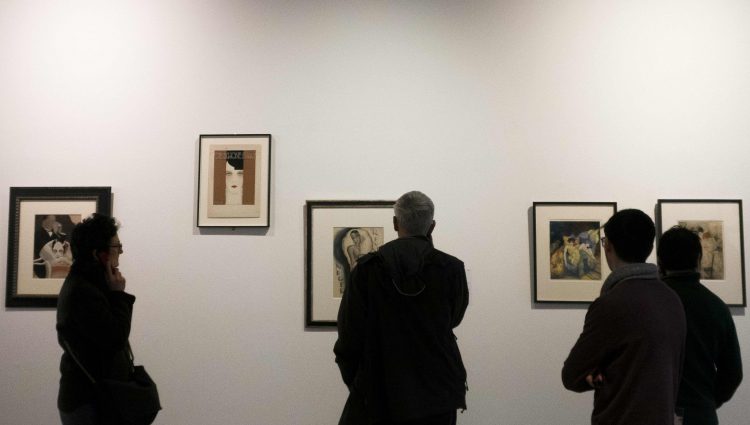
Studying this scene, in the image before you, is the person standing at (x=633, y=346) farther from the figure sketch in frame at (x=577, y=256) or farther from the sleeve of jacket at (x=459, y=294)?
Answer: the figure sketch in frame at (x=577, y=256)

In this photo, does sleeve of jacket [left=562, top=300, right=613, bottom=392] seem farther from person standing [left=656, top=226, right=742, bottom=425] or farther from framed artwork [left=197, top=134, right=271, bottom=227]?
framed artwork [left=197, top=134, right=271, bottom=227]

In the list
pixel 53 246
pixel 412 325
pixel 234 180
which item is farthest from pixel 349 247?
pixel 53 246

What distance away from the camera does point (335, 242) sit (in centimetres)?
351

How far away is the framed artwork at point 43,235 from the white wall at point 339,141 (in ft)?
0.30

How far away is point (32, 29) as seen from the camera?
374 centimetres

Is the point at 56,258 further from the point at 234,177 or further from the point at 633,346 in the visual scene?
the point at 633,346

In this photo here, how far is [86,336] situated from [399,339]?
4.23 ft

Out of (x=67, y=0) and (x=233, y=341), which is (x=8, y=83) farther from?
(x=233, y=341)

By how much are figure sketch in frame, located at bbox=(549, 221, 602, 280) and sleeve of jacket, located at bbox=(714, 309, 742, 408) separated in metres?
1.23

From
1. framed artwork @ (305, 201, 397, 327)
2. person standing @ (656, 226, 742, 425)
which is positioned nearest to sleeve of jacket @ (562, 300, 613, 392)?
person standing @ (656, 226, 742, 425)

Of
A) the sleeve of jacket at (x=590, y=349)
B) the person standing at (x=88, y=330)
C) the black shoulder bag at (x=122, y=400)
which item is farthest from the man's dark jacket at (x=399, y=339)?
the person standing at (x=88, y=330)

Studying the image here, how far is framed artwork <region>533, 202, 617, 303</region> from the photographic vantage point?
349 cm

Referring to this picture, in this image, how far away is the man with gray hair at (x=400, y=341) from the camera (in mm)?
2334

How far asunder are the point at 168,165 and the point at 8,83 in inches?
47.9
